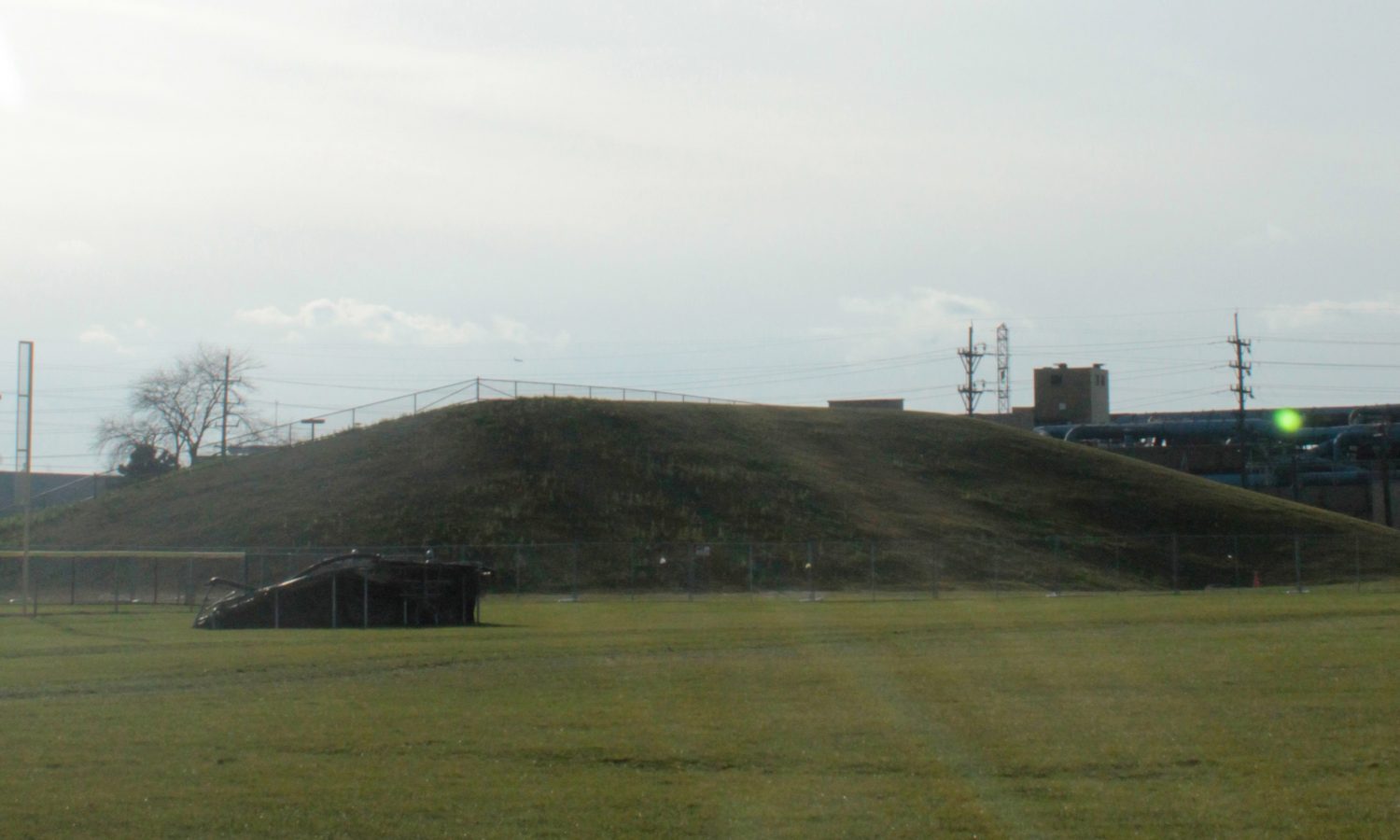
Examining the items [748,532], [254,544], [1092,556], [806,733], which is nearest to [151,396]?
[254,544]

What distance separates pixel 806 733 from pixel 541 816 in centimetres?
462

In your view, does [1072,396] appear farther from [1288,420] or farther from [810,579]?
[810,579]

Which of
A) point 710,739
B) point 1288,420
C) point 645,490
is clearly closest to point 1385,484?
point 1288,420

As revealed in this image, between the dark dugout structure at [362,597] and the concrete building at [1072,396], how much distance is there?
347ft

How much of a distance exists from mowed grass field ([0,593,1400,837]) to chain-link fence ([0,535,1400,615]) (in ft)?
96.7

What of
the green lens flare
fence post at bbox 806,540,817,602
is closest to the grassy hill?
fence post at bbox 806,540,817,602

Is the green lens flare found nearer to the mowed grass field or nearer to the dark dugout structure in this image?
the dark dugout structure

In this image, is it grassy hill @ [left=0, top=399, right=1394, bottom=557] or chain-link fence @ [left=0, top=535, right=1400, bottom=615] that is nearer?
chain-link fence @ [left=0, top=535, right=1400, bottom=615]

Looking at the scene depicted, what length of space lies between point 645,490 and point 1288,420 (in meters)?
71.3

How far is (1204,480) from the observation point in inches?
3725

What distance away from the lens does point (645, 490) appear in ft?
257

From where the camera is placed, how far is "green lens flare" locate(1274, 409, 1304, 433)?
396ft

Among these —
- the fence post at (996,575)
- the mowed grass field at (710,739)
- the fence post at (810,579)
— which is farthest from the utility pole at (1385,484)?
the mowed grass field at (710,739)

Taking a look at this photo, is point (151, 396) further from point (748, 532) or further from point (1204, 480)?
point (1204, 480)
